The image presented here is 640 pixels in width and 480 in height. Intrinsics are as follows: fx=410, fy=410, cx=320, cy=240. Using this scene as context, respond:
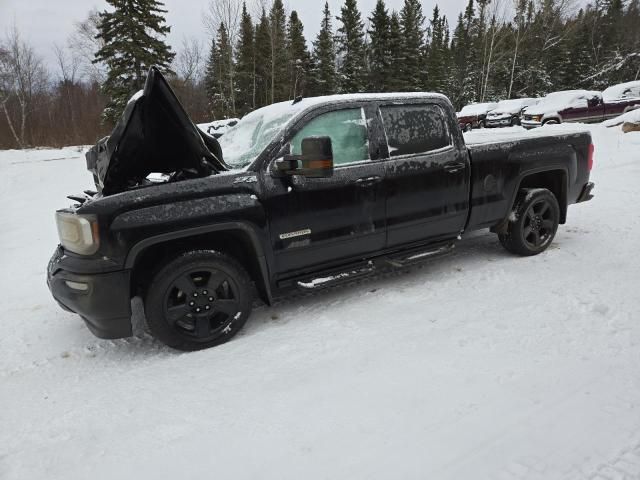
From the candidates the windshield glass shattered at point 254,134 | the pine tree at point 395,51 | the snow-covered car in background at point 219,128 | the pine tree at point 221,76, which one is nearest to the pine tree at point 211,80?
the pine tree at point 221,76

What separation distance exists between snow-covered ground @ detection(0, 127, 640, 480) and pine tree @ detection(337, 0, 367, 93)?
127 feet

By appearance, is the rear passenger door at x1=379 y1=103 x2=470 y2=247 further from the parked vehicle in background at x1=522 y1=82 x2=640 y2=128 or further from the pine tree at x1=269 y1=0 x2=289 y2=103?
the pine tree at x1=269 y1=0 x2=289 y2=103

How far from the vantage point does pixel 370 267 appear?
3.70 m

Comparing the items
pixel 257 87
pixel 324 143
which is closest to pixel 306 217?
pixel 324 143

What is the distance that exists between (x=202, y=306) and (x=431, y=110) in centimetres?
283

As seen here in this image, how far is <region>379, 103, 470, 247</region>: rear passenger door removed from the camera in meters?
3.73

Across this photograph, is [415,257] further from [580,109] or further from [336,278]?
[580,109]

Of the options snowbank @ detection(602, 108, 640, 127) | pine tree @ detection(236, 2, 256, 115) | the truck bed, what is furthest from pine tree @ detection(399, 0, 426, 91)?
the truck bed

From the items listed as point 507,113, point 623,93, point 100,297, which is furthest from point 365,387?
point 623,93

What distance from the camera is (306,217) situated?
3.34 m

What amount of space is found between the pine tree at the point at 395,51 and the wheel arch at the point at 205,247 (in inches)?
1572

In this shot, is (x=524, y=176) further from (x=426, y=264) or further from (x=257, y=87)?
(x=257, y=87)

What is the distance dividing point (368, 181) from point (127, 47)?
2378 cm

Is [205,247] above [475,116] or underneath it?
underneath
